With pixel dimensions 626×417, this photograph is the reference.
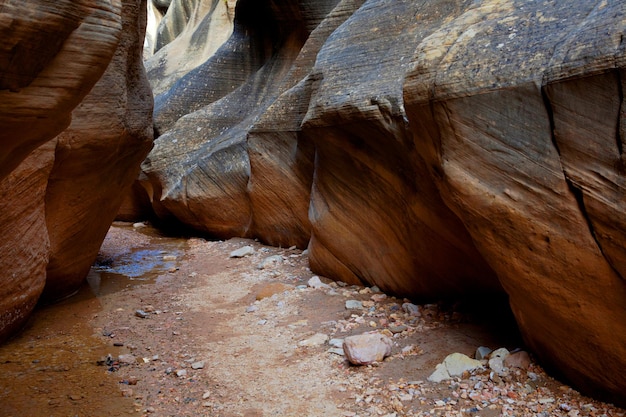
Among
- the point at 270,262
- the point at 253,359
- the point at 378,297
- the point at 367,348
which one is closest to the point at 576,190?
the point at 367,348

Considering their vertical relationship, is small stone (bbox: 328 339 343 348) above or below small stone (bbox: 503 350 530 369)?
below

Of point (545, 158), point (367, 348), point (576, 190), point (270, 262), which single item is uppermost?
point (545, 158)

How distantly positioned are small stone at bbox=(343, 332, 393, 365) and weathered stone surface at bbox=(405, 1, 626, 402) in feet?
3.10

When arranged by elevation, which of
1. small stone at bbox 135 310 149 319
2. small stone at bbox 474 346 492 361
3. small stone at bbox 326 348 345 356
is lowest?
small stone at bbox 135 310 149 319

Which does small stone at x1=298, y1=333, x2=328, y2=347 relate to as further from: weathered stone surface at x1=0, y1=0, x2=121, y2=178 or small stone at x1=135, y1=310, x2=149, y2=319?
weathered stone surface at x1=0, y1=0, x2=121, y2=178

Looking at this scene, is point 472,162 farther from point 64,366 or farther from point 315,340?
point 64,366

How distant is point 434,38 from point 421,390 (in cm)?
205

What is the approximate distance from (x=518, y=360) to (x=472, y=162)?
1.19 meters

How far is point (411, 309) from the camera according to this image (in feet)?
15.2

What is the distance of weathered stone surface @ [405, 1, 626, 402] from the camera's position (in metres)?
2.59

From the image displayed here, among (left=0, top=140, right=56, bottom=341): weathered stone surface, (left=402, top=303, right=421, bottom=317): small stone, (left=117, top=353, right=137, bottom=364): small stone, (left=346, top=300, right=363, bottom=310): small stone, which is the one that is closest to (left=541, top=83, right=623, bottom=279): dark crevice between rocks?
(left=402, top=303, right=421, bottom=317): small stone

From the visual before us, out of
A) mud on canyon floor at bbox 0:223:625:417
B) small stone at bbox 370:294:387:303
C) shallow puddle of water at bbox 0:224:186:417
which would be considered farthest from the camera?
small stone at bbox 370:294:387:303

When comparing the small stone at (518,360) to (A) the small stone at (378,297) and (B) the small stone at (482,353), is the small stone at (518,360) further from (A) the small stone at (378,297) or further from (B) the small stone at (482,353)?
(A) the small stone at (378,297)

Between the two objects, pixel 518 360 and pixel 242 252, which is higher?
pixel 518 360
